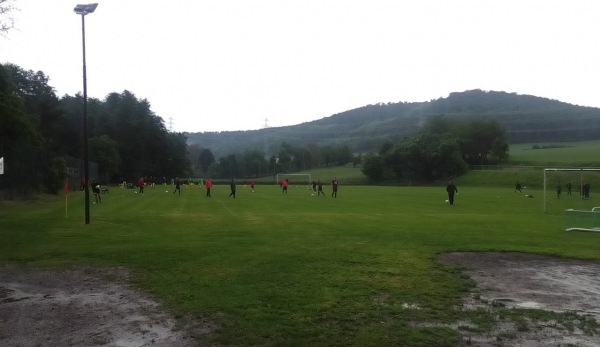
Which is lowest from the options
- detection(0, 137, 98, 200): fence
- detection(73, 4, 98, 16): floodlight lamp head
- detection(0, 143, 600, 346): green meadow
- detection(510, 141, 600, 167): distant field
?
detection(0, 143, 600, 346): green meadow

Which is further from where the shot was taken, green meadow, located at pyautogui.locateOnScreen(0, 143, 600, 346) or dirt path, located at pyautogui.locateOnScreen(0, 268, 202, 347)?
green meadow, located at pyautogui.locateOnScreen(0, 143, 600, 346)

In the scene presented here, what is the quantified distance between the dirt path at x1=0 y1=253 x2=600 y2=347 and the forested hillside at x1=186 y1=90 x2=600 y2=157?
11791 cm

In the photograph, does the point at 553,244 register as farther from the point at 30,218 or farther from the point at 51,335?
the point at 30,218

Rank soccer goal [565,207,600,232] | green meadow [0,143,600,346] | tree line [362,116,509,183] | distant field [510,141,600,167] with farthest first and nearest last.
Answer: tree line [362,116,509,183], distant field [510,141,600,167], soccer goal [565,207,600,232], green meadow [0,143,600,346]

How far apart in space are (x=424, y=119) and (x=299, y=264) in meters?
134

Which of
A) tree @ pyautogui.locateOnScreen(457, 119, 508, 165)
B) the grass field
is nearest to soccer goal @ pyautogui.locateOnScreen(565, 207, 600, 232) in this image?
the grass field

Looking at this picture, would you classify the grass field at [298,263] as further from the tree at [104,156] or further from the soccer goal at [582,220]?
the tree at [104,156]

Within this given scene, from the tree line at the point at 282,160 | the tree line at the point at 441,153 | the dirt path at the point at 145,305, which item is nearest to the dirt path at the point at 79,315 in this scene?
the dirt path at the point at 145,305

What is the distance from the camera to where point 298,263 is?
443 inches

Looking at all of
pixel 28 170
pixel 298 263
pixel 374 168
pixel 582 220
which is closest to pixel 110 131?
pixel 374 168

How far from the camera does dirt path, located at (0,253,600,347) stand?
243 inches

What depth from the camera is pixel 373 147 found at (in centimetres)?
13925

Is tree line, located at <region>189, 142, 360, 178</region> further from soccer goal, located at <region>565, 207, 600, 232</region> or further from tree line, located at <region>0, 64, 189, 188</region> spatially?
soccer goal, located at <region>565, 207, 600, 232</region>

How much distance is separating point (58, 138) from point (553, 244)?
9620cm
